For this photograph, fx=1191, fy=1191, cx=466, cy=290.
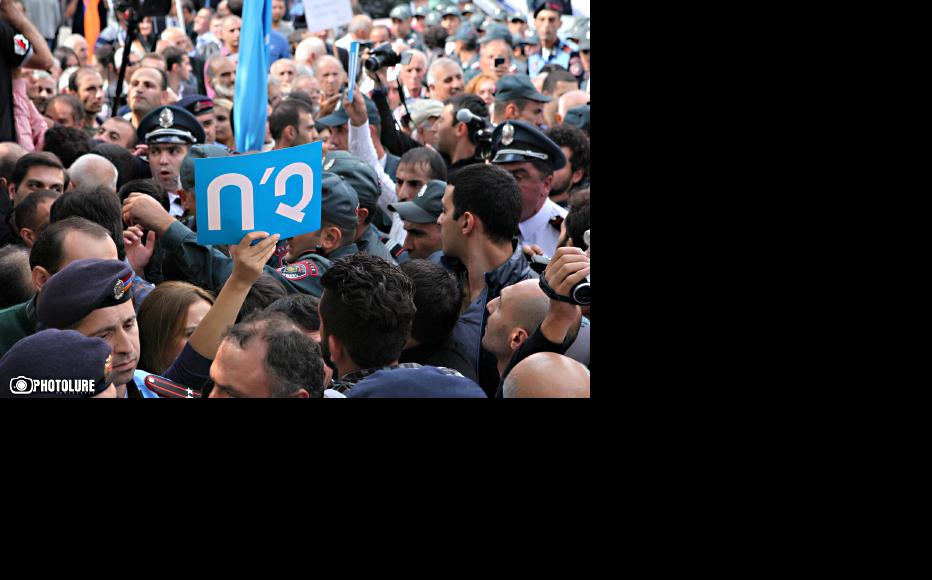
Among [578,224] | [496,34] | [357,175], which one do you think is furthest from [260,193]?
[496,34]

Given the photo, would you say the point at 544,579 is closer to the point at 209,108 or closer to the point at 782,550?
the point at 782,550

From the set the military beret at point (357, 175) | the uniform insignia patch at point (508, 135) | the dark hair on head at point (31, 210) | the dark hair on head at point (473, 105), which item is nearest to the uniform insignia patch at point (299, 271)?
the military beret at point (357, 175)

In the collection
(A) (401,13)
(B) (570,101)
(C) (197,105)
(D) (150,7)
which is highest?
(D) (150,7)

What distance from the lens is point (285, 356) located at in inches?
110

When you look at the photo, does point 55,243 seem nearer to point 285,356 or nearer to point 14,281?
point 14,281

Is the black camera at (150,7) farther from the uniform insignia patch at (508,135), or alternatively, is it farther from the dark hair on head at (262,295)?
the dark hair on head at (262,295)

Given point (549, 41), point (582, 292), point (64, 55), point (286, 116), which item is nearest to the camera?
point (582, 292)

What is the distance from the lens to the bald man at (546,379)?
2.72 meters

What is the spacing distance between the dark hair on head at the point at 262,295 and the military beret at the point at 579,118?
13.5 feet

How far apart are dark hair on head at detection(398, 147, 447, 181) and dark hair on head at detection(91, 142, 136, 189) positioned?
153cm

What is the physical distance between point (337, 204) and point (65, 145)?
2658mm

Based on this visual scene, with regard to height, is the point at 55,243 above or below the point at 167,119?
below

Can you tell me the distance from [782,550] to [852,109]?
0.74m

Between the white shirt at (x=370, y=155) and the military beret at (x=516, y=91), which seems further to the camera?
the military beret at (x=516, y=91)
